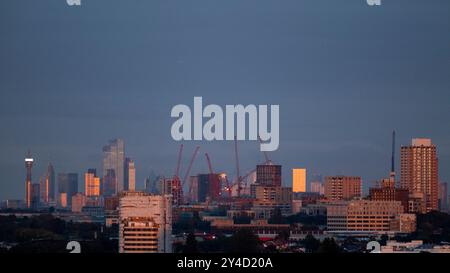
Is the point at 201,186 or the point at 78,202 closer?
the point at 78,202

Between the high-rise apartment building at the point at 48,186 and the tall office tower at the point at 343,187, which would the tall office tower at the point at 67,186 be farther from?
the tall office tower at the point at 343,187

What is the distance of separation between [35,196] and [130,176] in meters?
1.15

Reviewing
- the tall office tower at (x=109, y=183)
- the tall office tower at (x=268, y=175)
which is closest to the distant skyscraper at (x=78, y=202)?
the tall office tower at (x=109, y=183)

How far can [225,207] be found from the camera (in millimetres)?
14859

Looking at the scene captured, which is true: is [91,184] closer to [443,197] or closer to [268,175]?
[268,175]

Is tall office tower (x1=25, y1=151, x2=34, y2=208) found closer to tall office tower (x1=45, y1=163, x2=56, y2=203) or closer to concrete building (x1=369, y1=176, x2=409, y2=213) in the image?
tall office tower (x1=45, y1=163, x2=56, y2=203)

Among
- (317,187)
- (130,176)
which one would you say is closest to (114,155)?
(130,176)

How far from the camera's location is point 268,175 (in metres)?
14.0

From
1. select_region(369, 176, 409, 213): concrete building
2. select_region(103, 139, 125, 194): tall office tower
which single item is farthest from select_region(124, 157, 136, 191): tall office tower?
select_region(369, 176, 409, 213): concrete building

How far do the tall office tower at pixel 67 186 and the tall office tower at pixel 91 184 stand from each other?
0.13m
